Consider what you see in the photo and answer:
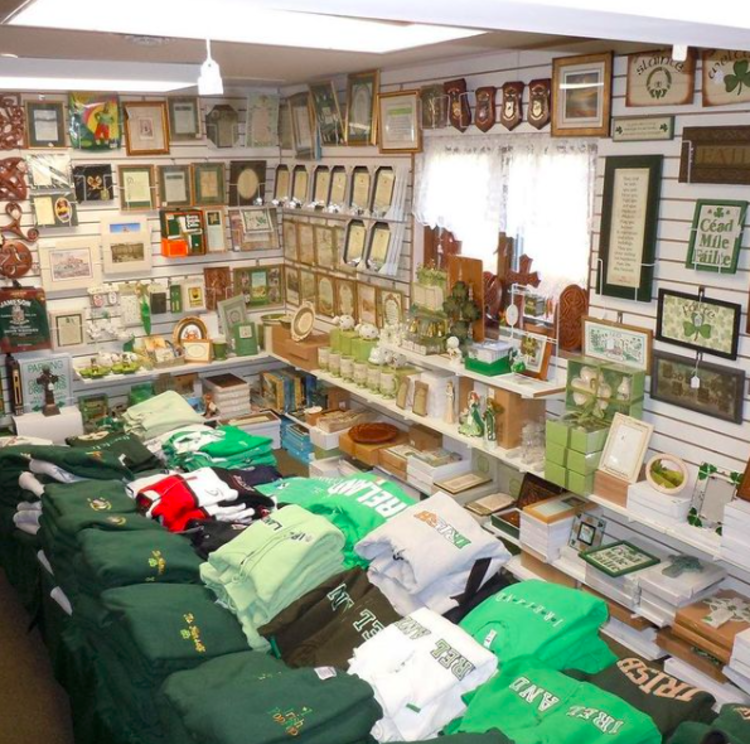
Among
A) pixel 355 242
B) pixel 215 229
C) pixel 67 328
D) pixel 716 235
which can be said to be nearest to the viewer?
pixel 716 235

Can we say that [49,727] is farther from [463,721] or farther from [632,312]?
[632,312]

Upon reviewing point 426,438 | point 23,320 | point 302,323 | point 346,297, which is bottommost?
point 426,438

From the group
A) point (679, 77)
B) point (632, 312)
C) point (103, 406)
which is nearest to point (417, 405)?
point (632, 312)

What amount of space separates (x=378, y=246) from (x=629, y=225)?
211cm

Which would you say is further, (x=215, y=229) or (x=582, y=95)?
(x=215, y=229)

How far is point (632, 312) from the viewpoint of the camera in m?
3.93

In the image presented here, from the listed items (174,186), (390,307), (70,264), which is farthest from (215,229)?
(390,307)

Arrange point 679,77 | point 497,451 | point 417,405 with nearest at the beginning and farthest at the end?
point 679,77
point 497,451
point 417,405

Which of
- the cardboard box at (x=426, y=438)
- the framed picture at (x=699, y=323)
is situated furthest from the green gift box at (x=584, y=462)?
the cardboard box at (x=426, y=438)

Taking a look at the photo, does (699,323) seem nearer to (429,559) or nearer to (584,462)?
(584,462)

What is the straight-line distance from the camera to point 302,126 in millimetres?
6355

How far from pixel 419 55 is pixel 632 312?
190cm

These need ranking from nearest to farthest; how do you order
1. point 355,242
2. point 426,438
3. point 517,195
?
point 517,195, point 426,438, point 355,242

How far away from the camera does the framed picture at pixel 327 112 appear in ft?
19.2
